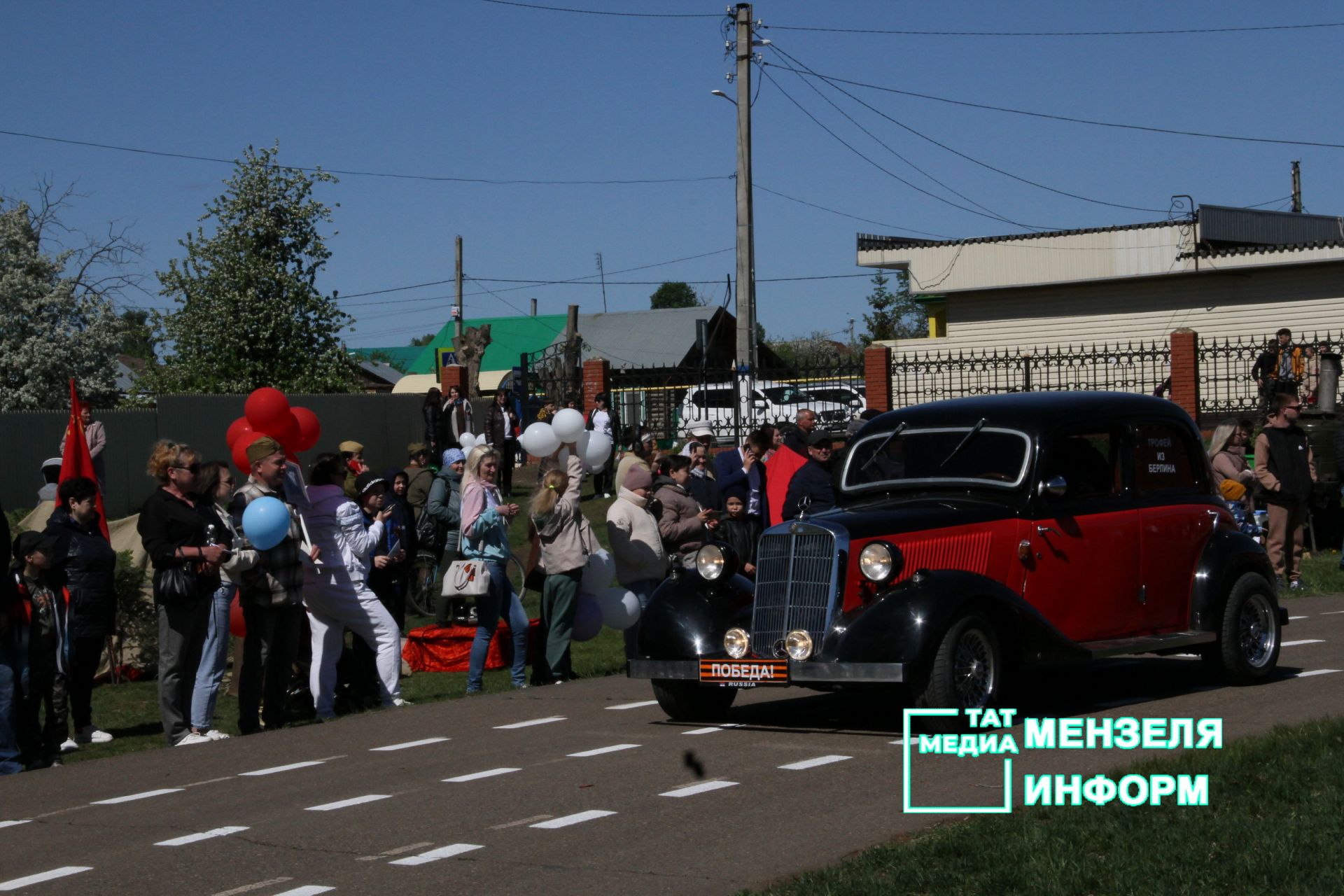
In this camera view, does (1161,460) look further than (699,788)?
Yes

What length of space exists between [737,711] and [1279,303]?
2983cm

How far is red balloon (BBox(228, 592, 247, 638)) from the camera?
10.5 metres

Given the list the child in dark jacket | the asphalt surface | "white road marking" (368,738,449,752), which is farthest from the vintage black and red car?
the child in dark jacket

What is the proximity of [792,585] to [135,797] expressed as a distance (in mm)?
3721

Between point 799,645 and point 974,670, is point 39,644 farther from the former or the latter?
point 974,670

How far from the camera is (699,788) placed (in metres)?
7.48

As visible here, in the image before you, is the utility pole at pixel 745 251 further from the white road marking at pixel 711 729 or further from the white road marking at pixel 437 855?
the white road marking at pixel 437 855

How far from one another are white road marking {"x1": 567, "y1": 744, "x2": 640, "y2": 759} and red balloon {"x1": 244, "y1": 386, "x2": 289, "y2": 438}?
4.56 meters

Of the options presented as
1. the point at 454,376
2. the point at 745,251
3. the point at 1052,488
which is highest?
the point at 745,251

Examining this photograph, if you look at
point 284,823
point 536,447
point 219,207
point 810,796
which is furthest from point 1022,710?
point 219,207

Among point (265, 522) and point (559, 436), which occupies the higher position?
point (559, 436)

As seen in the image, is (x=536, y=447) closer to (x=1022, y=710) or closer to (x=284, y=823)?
(x=1022, y=710)

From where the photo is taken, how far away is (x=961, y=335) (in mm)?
41062

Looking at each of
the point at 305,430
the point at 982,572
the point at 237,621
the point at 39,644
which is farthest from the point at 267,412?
the point at 982,572
